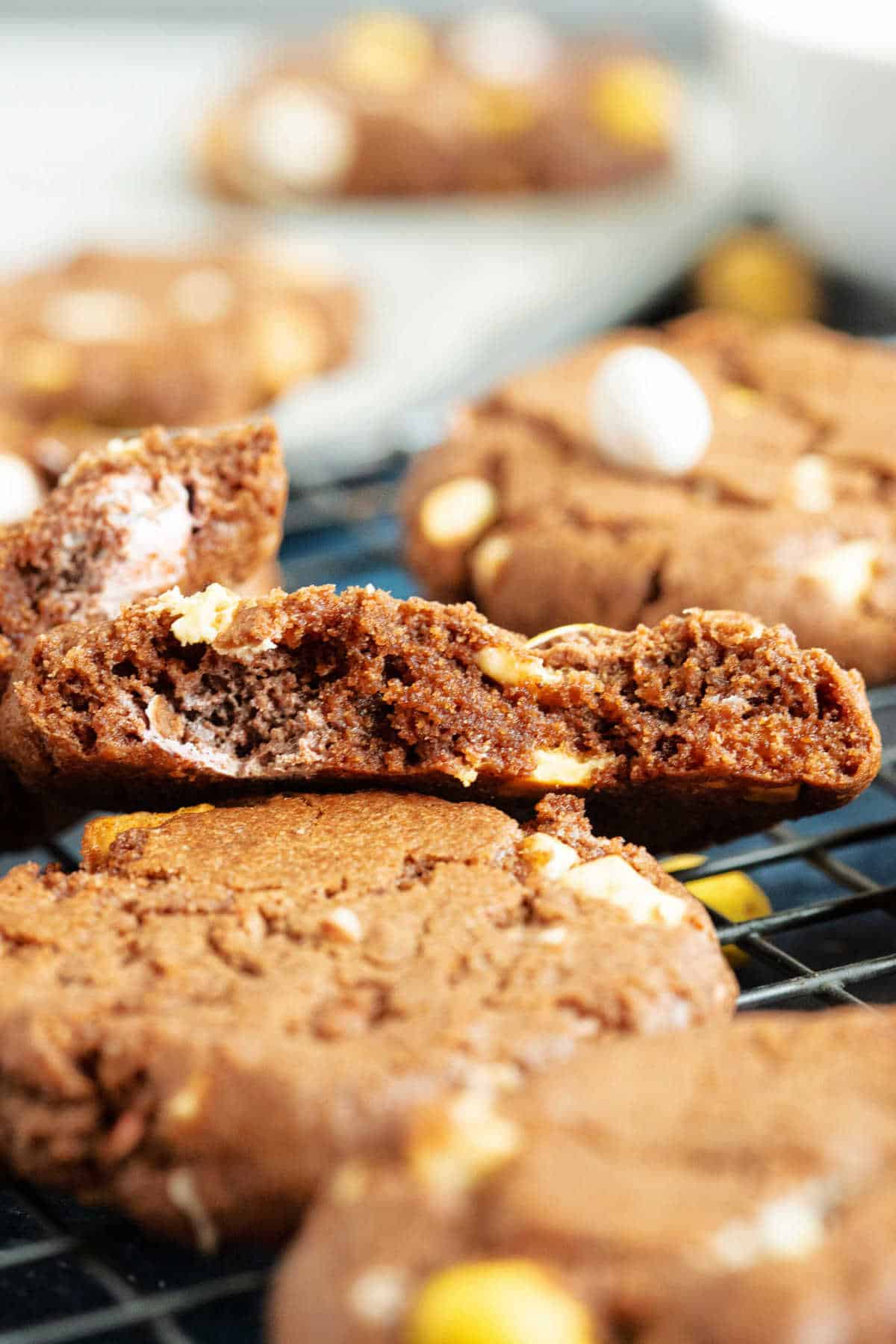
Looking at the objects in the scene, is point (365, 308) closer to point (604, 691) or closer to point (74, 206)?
point (74, 206)

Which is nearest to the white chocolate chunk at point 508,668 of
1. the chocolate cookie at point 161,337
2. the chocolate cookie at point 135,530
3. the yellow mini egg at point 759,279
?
the chocolate cookie at point 135,530

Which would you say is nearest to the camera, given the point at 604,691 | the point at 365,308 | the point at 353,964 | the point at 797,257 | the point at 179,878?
the point at 353,964

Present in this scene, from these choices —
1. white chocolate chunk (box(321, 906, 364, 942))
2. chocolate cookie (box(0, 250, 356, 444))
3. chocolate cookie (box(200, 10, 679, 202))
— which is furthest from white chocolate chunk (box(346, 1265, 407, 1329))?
chocolate cookie (box(200, 10, 679, 202))

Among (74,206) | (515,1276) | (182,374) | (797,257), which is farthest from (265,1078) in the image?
(74,206)

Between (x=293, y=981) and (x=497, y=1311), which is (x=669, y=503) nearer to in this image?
(x=293, y=981)

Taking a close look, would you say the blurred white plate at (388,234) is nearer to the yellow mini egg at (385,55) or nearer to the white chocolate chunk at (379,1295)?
the yellow mini egg at (385,55)

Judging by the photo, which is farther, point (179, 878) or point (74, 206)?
point (74, 206)
